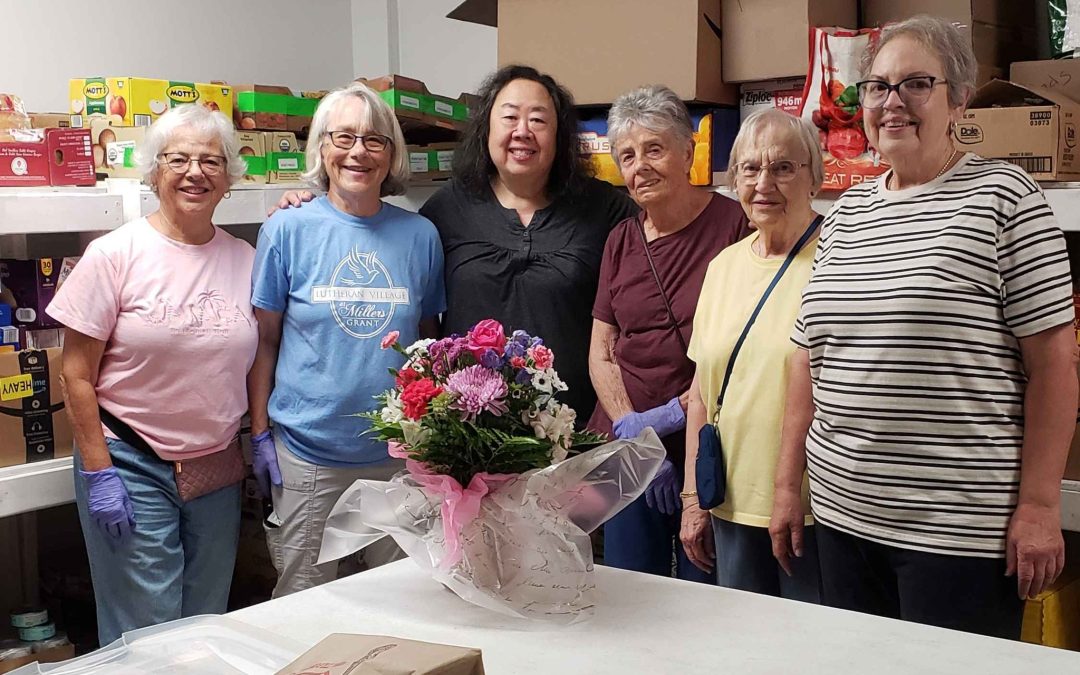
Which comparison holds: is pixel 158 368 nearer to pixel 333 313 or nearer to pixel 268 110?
pixel 333 313

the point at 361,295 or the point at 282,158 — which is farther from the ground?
the point at 282,158

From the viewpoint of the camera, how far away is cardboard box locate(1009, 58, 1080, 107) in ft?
8.16

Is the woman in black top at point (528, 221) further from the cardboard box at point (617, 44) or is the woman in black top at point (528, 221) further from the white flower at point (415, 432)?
the white flower at point (415, 432)

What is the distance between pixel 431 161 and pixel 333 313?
1136 millimetres

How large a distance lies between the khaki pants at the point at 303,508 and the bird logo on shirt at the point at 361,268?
43 cm

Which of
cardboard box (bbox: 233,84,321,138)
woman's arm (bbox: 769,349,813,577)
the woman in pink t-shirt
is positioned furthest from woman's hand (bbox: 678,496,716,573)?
cardboard box (bbox: 233,84,321,138)

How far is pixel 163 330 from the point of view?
243cm

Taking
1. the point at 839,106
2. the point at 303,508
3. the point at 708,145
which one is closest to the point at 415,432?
the point at 303,508

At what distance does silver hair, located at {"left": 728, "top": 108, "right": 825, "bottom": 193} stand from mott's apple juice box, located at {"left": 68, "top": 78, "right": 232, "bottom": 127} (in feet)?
→ 5.72

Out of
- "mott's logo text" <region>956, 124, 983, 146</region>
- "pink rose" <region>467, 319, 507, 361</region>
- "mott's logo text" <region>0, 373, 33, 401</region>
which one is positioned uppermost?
"mott's logo text" <region>956, 124, 983, 146</region>

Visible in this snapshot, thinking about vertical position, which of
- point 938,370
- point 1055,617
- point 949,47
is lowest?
point 1055,617

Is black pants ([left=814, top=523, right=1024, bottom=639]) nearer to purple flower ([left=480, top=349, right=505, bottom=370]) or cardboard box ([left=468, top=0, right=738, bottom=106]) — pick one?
purple flower ([left=480, top=349, right=505, bottom=370])

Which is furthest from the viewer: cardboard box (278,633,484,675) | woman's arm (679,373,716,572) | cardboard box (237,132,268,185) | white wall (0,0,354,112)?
white wall (0,0,354,112)

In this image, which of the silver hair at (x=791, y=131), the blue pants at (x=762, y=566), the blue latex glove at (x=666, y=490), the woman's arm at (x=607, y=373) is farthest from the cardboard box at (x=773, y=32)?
the blue pants at (x=762, y=566)
